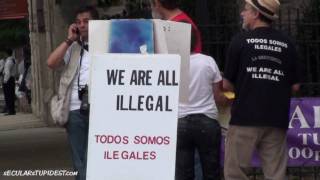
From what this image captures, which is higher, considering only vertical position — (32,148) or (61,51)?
(61,51)

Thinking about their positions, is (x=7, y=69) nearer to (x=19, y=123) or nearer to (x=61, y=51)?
(x=19, y=123)

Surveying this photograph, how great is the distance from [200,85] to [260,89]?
2.28 feet

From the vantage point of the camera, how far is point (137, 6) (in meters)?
11.8

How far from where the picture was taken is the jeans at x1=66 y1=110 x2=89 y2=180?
6.63m

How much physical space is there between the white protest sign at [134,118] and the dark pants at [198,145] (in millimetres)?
645

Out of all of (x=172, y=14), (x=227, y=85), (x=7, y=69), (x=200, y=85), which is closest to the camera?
(x=227, y=85)

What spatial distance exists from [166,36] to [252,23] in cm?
65

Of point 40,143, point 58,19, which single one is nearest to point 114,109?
point 40,143

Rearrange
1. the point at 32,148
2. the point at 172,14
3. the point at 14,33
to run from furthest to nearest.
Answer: the point at 14,33 → the point at 32,148 → the point at 172,14

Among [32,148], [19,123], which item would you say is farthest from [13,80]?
[32,148]

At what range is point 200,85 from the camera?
6.22 metres

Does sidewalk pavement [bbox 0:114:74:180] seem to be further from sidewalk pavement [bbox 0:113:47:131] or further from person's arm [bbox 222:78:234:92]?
person's arm [bbox 222:78:234:92]

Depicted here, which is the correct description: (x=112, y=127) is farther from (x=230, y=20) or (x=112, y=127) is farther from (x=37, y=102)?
(x=37, y=102)

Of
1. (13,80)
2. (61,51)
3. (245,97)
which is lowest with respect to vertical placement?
(13,80)
